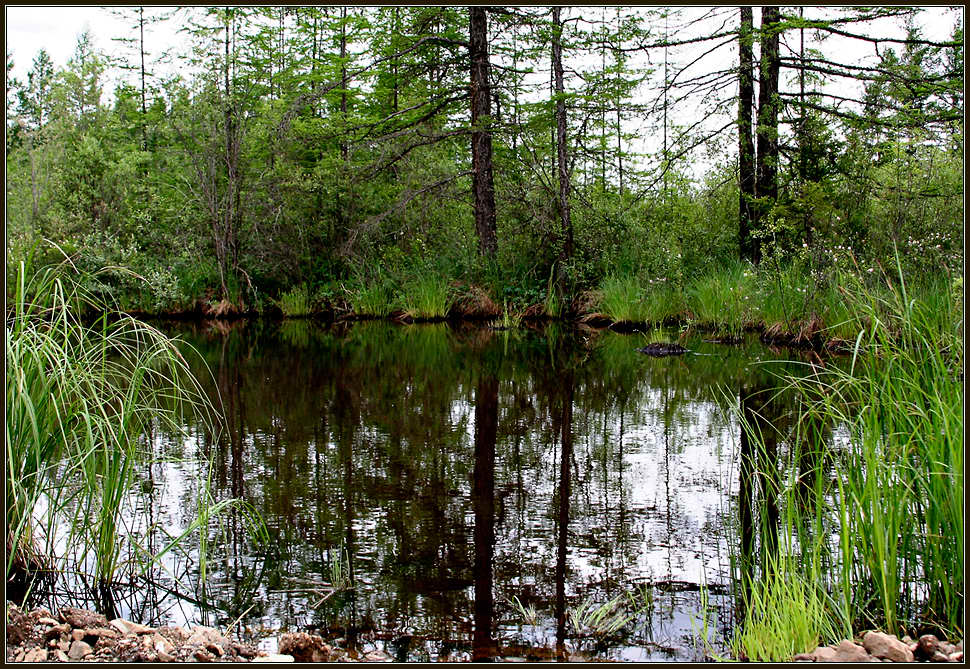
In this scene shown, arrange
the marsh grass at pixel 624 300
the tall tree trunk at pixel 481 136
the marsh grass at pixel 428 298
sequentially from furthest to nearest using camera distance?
the marsh grass at pixel 428 298, the tall tree trunk at pixel 481 136, the marsh grass at pixel 624 300

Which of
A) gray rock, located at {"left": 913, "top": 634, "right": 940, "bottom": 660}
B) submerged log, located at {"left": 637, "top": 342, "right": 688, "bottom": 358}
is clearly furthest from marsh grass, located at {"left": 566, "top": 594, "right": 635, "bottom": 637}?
submerged log, located at {"left": 637, "top": 342, "right": 688, "bottom": 358}

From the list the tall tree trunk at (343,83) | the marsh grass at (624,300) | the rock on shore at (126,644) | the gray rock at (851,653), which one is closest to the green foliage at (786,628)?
the gray rock at (851,653)

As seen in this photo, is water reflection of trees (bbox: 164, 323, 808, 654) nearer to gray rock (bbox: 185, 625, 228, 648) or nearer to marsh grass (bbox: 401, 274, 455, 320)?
gray rock (bbox: 185, 625, 228, 648)

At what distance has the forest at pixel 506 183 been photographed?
43.5 feet

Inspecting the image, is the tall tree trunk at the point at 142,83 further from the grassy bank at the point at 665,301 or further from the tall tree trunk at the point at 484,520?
the tall tree trunk at the point at 484,520

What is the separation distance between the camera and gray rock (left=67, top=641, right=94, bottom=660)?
2.62 meters

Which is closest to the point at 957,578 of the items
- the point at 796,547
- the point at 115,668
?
the point at 796,547

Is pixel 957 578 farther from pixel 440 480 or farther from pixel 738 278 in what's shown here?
pixel 738 278

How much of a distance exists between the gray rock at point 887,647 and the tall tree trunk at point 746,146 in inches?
512

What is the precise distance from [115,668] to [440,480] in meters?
2.82

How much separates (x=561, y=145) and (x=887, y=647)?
14906 millimetres

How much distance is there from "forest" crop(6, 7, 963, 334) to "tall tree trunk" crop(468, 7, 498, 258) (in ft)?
0.15

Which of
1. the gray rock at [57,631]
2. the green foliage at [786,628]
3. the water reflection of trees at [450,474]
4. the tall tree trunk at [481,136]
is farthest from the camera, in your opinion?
the tall tree trunk at [481,136]

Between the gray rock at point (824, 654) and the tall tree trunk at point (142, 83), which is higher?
the tall tree trunk at point (142, 83)
